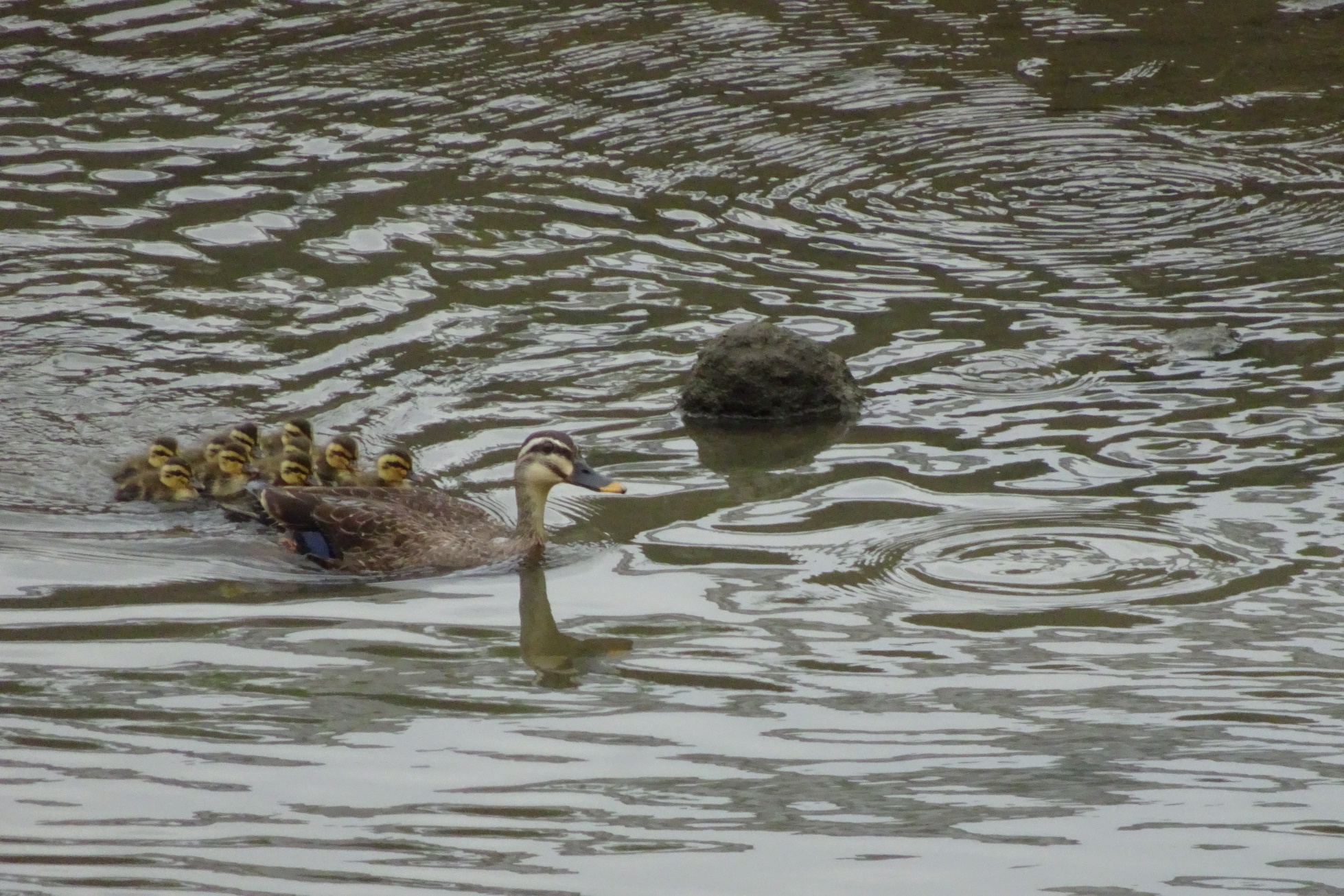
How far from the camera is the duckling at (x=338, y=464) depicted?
870 centimetres

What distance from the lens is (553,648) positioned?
6.71 m

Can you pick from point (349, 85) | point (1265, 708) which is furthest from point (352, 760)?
point (349, 85)

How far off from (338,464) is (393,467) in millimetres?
327

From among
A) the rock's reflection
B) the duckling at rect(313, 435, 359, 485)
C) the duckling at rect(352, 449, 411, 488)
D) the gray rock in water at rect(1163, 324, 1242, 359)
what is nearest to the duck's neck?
the duckling at rect(352, 449, 411, 488)

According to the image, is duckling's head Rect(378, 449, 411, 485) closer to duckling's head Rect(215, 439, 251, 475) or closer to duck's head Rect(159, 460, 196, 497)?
duckling's head Rect(215, 439, 251, 475)

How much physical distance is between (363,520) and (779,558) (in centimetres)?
180

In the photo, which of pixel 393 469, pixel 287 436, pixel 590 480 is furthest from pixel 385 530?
pixel 287 436

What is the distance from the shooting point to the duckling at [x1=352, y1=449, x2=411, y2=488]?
336 inches

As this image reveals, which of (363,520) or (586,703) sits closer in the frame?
(586,703)

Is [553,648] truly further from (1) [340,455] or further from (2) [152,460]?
(2) [152,460]

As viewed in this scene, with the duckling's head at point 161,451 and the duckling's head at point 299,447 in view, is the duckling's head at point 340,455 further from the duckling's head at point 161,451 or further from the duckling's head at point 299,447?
the duckling's head at point 161,451

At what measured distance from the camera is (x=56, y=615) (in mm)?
6844

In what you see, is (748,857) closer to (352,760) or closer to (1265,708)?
(352,760)

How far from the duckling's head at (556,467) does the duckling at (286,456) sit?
1.22 meters
